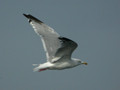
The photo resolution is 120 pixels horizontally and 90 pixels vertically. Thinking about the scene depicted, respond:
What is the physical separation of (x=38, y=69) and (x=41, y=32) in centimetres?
205

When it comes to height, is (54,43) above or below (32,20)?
below

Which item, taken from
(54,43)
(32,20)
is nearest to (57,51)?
A: (54,43)

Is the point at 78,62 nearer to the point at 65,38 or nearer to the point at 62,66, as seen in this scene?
the point at 62,66

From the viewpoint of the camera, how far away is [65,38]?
19672 mm

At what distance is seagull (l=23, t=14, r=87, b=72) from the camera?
20562mm

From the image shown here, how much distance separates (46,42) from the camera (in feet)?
69.7

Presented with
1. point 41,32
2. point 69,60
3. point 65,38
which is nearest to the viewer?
point 65,38

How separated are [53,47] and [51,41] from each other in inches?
15.1

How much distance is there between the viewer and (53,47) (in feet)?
69.5

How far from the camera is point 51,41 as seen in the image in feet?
68.7

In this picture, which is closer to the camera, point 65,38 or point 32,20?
point 65,38

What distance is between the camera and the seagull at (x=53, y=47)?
20562mm

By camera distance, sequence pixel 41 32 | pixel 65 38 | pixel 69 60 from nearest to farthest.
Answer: pixel 65 38 → pixel 41 32 → pixel 69 60

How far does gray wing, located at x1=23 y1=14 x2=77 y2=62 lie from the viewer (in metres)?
20.6
